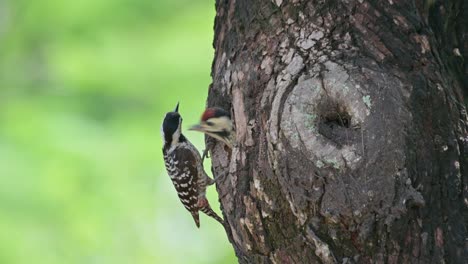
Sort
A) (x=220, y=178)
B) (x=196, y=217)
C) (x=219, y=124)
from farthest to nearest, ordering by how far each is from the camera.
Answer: (x=196, y=217)
(x=219, y=124)
(x=220, y=178)

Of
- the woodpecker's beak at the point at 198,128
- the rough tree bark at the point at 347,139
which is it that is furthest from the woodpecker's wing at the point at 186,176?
the rough tree bark at the point at 347,139

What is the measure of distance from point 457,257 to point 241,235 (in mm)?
792

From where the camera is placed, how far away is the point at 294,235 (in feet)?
8.62

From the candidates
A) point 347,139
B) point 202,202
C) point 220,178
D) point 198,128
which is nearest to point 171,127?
point 202,202

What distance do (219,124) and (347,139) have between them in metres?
0.82

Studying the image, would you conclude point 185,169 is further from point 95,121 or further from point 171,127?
point 95,121

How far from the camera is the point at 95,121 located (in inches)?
163

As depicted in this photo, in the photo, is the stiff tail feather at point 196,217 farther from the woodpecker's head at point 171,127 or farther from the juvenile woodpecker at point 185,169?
the woodpecker's head at point 171,127

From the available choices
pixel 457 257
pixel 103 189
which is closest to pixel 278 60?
pixel 457 257

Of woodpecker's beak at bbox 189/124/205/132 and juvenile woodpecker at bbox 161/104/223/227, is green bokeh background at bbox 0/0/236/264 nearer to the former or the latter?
juvenile woodpecker at bbox 161/104/223/227

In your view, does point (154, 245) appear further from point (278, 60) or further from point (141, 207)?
point (278, 60)

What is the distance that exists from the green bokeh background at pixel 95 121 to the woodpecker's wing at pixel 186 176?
0.31 ft

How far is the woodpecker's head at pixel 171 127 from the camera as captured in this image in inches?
174

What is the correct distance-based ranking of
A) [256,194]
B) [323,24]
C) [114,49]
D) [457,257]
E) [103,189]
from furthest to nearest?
[114,49] < [103,189] < [323,24] < [256,194] < [457,257]
